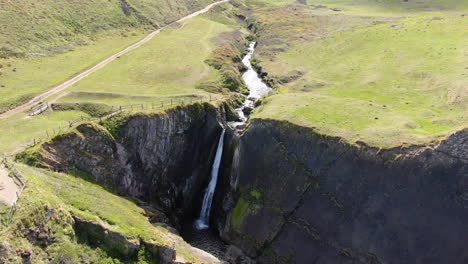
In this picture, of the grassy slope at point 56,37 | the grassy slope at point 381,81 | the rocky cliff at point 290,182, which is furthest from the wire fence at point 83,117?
the grassy slope at point 56,37

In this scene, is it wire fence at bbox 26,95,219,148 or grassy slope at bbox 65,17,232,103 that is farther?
grassy slope at bbox 65,17,232,103

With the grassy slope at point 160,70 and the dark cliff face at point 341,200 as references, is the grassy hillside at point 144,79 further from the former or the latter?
the dark cliff face at point 341,200

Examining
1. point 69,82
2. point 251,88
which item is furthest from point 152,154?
point 251,88

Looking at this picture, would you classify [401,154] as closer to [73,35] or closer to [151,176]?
[151,176]

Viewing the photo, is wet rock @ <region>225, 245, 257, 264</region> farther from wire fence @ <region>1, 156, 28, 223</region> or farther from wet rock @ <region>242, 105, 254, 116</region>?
wet rock @ <region>242, 105, 254, 116</region>

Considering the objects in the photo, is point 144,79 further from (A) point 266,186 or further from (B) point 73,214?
(B) point 73,214

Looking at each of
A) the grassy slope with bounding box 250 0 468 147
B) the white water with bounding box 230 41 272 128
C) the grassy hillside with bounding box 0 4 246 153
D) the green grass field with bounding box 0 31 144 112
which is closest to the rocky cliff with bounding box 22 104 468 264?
the grassy slope with bounding box 250 0 468 147
